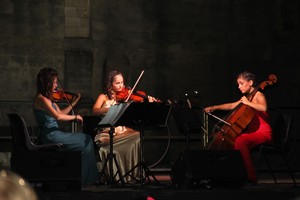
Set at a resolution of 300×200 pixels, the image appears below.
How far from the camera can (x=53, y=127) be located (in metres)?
8.02

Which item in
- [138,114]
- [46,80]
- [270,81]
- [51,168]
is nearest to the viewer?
[51,168]

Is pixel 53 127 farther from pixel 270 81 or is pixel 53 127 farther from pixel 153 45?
pixel 153 45

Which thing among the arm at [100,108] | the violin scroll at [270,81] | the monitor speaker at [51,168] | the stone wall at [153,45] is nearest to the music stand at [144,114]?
the monitor speaker at [51,168]

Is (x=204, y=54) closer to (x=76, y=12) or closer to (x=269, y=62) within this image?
(x=269, y=62)

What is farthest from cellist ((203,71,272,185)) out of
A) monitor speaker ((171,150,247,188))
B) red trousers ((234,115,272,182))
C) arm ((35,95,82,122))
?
arm ((35,95,82,122))

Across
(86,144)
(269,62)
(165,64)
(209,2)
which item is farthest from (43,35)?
(86,144)

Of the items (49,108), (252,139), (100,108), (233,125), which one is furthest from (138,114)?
(252,139)

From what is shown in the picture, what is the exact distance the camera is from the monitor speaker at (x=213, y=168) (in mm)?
7184

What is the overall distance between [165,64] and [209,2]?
1.46 meters

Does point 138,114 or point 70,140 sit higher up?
point 138,114

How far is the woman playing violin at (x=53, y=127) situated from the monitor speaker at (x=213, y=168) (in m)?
1.15

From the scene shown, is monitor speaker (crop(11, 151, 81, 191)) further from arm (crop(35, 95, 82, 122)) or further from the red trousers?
the red trousers

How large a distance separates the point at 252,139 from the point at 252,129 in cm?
16

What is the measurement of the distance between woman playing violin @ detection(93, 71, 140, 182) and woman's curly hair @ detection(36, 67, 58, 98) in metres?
0.88
